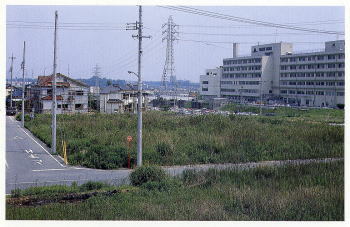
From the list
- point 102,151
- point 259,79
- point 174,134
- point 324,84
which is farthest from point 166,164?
point 259,79

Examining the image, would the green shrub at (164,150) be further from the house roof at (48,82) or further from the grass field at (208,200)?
the house roof at (48,82)

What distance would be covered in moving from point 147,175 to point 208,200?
5.32 feet

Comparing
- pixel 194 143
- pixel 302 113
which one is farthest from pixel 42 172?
pixel 302 113

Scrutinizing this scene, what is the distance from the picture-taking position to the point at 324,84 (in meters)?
22.2

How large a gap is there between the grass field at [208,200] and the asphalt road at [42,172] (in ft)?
3.14

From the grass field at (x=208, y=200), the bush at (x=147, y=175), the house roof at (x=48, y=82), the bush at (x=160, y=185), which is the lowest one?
the grass field at (x=208, y=200)

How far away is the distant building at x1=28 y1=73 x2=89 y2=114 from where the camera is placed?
18.8 metres

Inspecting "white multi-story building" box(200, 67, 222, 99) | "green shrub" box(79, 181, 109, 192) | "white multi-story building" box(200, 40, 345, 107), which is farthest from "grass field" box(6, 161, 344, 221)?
"white multi-story building" box(200, 67, 222, 99)

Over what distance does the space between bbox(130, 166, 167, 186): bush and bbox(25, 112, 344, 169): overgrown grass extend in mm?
2375

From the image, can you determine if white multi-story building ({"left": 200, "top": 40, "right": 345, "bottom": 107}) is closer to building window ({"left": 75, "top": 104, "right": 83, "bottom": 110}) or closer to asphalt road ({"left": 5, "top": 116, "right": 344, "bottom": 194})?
asphalt road ({"left": 5, "top": 116, "right": 344, "bottom": 194})

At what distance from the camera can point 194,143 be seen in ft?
40.3

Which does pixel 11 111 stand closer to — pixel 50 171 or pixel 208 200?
pixel 50 171

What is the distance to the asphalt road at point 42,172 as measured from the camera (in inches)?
333

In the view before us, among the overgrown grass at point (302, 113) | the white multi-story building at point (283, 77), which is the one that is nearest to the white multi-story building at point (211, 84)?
the white multi-story building at point (283, 77)
